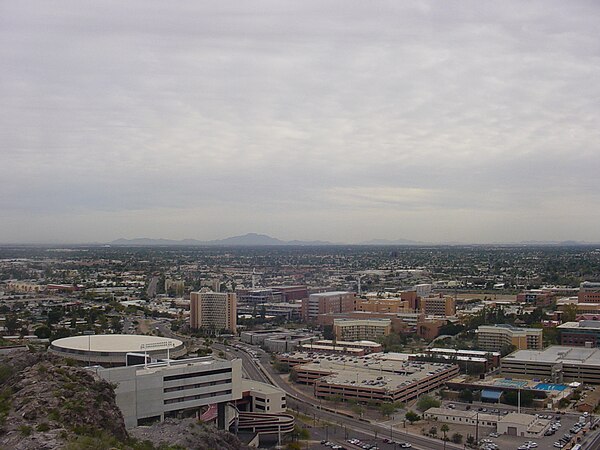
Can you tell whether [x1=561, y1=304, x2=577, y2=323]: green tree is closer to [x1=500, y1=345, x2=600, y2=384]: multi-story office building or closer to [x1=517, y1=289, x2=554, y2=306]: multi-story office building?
[x1=517, y1=289, x2=554, y2=306]: multi-story office building

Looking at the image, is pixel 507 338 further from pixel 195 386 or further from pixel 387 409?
pixel 195 386

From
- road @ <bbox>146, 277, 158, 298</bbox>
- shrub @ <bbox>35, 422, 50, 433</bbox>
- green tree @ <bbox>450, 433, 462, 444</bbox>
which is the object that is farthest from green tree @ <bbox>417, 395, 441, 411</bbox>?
road @ <bbox>146, 277, 158, 298</bbox>

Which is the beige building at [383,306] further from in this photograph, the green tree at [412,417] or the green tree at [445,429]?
the green tree at [445,429]

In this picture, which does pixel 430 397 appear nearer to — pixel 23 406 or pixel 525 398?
pixel 525 398

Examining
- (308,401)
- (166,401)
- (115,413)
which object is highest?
(115,413)

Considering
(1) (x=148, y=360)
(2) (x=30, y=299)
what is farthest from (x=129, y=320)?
(1) (x=148, y=360)
